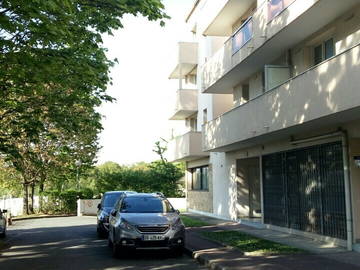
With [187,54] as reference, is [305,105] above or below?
below

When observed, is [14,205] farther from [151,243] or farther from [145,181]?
[151,243]

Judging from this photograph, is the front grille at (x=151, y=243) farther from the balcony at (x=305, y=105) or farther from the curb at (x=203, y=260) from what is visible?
the balcony at (x=305, y=105)

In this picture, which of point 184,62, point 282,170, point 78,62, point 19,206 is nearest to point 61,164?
point 19,206

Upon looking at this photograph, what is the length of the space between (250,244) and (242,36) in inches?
304

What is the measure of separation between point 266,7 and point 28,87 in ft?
25.5

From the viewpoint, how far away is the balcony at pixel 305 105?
10641 mm

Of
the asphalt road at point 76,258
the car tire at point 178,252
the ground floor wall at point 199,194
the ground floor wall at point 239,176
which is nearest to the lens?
the asphalt road at point 76,258

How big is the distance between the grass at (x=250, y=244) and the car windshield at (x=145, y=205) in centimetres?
215

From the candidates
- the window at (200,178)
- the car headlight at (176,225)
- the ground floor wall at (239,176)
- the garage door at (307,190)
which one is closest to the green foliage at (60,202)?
the window at (200,178)

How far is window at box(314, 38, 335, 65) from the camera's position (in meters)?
14.1

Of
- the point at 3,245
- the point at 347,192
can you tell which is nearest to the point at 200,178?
the point at 3,245

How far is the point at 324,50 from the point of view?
A: 14.5 metres

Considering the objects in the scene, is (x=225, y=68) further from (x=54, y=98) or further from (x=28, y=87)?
(x=28, y=87)

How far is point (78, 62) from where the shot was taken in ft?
36.8
